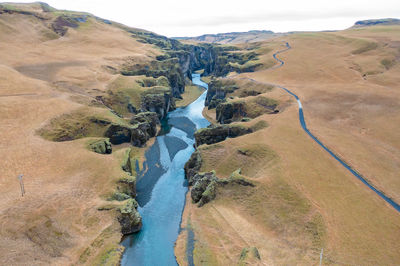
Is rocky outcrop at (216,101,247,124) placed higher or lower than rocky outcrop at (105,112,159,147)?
higher

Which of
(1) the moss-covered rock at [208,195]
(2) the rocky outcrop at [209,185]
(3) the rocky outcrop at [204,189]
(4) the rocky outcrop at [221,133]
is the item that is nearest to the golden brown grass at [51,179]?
(3) the rocky outcrop at [204,189]

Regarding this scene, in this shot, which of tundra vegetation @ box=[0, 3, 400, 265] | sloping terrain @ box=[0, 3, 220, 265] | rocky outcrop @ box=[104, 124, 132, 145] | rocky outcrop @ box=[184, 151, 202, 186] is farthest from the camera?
rocky outcrop @ box=[104, 124, 132, 145]

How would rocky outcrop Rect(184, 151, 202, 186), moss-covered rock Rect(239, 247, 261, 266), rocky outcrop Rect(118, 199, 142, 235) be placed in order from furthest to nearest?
rocky outcrop Rect(184, 151, 202, 186) → rocky outcrop Rect(118, 199, 142, 235) → moss-covered rock Rect(239, 247, 261, 266)

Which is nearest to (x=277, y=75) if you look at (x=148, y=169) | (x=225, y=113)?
(x=225, y=113)

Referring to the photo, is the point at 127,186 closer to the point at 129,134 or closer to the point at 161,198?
the point at 161,198

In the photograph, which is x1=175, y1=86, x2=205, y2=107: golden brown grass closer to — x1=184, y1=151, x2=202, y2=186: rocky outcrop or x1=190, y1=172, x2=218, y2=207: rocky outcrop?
x1=184, y1=151, x2=202, y2=186: rocky outcrop

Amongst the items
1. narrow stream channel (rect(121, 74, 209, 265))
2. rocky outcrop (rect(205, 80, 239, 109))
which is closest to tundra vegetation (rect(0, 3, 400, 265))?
narrow stream channel (rect(121, 74, 209, 265))

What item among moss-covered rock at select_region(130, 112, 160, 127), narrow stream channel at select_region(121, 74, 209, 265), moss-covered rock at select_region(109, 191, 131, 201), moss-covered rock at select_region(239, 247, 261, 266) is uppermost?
moss-covered rock at select_region(130, 112, 160, 127)

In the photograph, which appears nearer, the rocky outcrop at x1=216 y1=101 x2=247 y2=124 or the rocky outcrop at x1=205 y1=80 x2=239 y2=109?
the rocky outcrop at x1=216 y1=101 x2=247 y2=124
